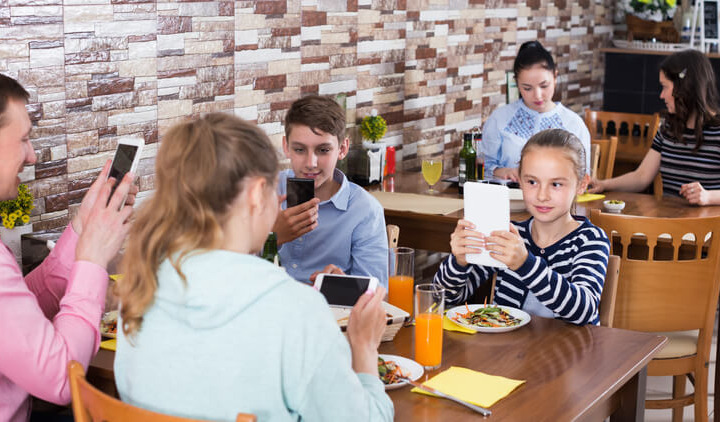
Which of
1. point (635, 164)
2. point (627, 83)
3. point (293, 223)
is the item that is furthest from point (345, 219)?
point (627, 83)

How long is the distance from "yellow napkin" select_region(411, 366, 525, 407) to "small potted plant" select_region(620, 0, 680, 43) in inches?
179

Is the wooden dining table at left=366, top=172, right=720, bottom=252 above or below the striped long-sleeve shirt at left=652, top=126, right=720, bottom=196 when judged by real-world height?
below

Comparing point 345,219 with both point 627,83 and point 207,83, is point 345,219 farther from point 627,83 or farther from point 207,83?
point 627,83

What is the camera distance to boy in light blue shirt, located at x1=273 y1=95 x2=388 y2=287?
243 cm

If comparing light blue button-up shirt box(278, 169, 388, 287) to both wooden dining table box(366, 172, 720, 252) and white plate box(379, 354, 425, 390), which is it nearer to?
wooden dining table box(366, 172, 720, 252)

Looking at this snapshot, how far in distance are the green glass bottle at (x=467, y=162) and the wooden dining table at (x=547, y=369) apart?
4.96 feet

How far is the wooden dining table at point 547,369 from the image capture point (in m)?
1.49

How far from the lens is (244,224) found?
1.25 meters

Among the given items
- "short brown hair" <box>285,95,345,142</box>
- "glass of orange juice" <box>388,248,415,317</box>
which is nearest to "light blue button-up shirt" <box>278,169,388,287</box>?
"short brown hair" <box>285,95,345,142</box>

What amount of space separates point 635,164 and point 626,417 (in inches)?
116

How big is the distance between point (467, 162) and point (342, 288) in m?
1.79

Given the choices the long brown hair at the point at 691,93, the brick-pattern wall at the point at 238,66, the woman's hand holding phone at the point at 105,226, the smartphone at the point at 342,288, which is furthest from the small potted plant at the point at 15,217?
the long brown hair at the point at 691,93

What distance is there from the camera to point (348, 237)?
2.44 metres

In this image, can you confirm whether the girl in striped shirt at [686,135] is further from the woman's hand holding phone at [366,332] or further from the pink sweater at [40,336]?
the pink sweater at [40,336]
